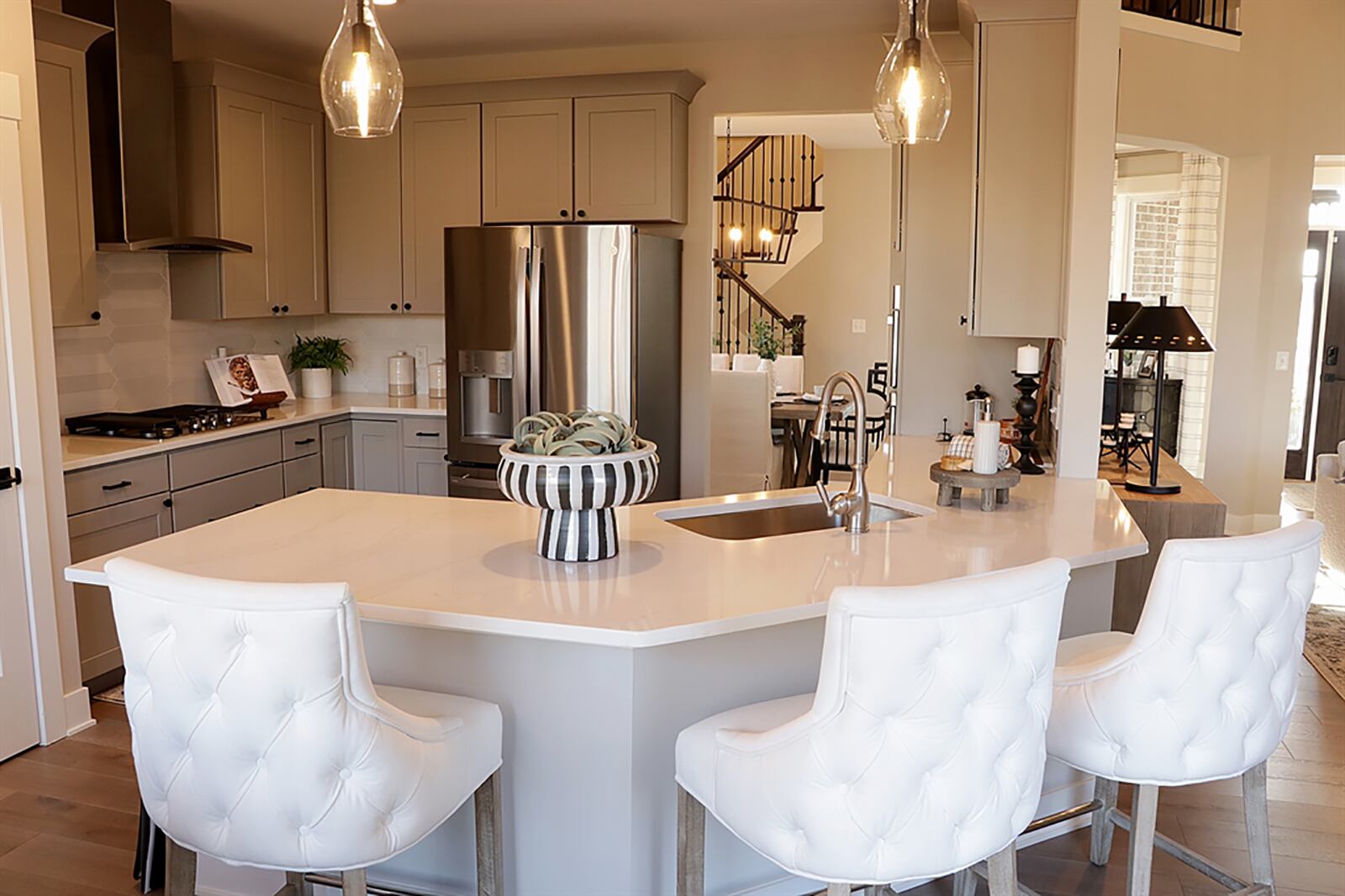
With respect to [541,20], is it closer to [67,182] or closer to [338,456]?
[67,182]

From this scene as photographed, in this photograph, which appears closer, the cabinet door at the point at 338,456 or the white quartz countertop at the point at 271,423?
the white quartz countertop at the point at 271,423

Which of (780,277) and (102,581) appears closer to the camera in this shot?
(102,581)

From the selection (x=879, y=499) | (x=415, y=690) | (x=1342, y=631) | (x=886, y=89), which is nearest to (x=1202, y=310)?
(x=1342, y=631)

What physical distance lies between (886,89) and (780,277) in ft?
28.4

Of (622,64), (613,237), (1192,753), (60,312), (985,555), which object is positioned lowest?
(1192,753)

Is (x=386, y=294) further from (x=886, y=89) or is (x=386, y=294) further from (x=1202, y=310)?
(x=1202, y=310)

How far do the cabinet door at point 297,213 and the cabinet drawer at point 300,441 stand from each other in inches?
28.1

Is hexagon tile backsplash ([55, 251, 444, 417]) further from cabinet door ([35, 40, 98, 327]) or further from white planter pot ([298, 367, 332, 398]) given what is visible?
cabinet door ([35, 40, 98, 327])

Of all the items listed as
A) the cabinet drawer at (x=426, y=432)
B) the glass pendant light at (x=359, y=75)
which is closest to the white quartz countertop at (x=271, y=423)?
the cabinet drawer at (x=426, y=432)

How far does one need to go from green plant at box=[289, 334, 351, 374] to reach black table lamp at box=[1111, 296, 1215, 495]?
13.2 feet

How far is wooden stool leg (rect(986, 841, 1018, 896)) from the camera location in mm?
1905

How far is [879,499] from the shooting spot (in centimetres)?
321

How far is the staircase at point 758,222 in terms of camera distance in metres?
10.2

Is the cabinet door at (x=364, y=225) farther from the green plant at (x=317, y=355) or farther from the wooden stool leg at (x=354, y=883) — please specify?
the wooden stool leg at (x=354, y=883)
